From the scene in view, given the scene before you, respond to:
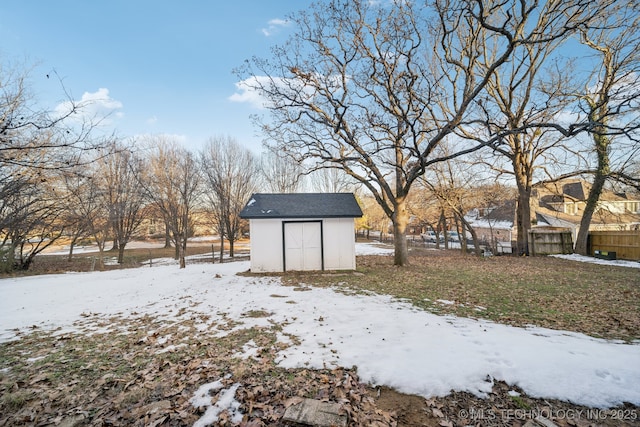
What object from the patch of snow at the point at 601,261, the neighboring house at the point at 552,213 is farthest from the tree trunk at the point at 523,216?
the neighboring house at the point at 552,213

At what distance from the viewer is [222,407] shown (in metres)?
2.82

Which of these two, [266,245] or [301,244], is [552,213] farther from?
[266,245]

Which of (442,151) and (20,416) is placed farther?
(442,151)

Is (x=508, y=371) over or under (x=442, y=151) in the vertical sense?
under

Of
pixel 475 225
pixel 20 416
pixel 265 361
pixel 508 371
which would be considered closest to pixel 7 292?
pixel 20 416

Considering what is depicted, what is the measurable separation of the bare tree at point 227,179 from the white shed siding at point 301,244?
31.5 feet

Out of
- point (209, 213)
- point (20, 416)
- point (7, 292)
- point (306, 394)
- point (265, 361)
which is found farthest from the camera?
point (209, 213)

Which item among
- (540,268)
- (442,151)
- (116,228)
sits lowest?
(540,268)

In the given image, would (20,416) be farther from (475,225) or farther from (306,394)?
(475,225)

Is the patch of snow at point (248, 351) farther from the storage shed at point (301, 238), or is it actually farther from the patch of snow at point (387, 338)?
the storage shed at point (301, 238)

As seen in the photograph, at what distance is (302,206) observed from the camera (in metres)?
12.7

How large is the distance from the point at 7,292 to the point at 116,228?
39.5ft

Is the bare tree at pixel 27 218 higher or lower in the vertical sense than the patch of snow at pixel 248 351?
higher

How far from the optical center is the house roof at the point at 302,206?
12.0m
